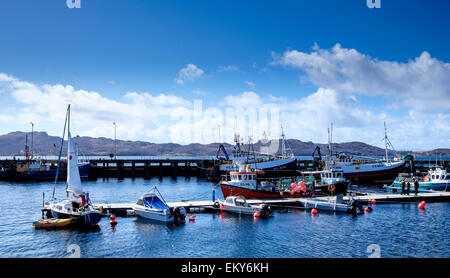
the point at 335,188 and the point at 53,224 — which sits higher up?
the point at 335,188

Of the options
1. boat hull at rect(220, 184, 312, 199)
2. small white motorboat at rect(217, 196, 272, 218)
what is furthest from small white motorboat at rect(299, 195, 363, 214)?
small white motorboat at rect(217, 196, 272, 218)

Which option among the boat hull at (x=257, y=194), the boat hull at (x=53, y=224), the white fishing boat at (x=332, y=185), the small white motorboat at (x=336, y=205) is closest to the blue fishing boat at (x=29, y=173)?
the boat hull at (x=257, y=194)

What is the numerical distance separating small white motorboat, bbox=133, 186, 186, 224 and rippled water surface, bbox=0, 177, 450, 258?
0.81 meters

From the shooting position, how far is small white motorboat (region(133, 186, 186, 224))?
33375mm

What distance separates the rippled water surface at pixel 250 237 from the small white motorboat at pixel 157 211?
2.67 feet

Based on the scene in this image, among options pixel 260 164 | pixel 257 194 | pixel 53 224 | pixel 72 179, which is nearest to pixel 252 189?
pixel 257 194

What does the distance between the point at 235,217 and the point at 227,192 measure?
943cm

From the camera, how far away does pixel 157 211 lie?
33.6 meters

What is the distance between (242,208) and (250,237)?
8.96 metres

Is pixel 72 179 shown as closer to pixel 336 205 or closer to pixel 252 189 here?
pixel 252 189

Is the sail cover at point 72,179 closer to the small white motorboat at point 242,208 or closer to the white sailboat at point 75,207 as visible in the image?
the white sailboat at point 75,207

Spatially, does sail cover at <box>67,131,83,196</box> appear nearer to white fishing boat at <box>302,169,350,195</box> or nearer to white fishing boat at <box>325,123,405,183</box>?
white fishing boat at <box>302,169,350,195</box>
